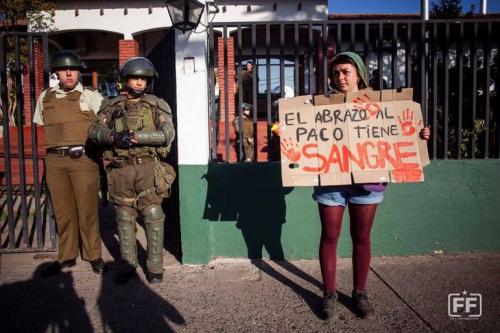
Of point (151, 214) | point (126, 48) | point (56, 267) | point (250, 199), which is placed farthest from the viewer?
point (126, 48)

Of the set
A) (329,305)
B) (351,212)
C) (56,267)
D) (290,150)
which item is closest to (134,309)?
(56,267)

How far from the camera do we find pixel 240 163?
13.3 feet

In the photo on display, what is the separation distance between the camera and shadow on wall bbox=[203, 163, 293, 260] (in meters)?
4.05

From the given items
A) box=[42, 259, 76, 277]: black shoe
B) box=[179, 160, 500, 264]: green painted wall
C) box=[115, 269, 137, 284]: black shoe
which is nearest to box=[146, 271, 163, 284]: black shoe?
box=[115, 269, 137, 284]: black shoe

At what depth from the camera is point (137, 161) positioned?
139 inches

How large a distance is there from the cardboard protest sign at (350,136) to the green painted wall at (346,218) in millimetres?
1118

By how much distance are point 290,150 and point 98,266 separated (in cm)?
225

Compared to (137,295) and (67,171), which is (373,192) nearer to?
(137,295)

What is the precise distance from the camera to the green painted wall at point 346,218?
407 cm

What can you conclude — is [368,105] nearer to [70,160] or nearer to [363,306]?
[363,306]

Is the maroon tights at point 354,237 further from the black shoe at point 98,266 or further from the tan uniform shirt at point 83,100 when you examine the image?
the tan uniform shirt at point 83,100

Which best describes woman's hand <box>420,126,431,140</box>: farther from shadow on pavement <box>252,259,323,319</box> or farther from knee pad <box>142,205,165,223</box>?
knee pad <box>142,205,165,223</box>

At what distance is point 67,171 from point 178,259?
1385 millimetres

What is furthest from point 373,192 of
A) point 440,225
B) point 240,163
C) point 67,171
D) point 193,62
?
point 67,171
